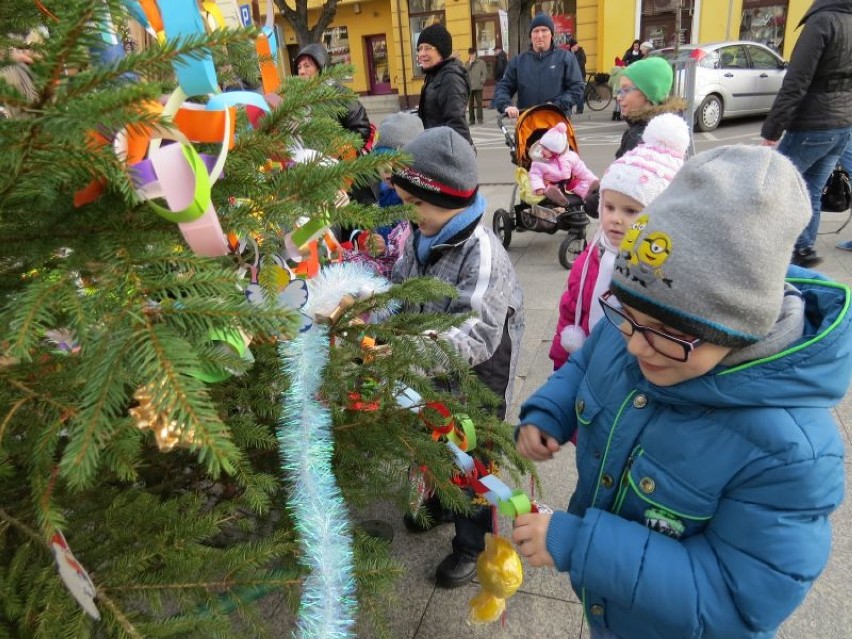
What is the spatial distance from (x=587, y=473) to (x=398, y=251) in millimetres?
1981

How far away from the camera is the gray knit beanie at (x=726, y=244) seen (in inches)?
39.9

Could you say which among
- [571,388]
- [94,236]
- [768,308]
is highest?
[94,236]

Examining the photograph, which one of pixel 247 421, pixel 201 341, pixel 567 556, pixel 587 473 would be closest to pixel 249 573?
pixel 247 421

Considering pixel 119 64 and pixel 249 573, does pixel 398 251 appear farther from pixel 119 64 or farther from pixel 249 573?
pixel 119 64

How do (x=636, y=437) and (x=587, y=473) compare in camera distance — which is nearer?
(x=636, y=437)

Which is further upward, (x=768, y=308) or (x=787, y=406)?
(x=768, y=308)

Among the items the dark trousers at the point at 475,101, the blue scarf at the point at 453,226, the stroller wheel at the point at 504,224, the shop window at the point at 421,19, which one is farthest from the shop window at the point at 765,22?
the blue scarf at the point at 453,226

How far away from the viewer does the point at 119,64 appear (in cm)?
71

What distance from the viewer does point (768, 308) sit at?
3.46 feet

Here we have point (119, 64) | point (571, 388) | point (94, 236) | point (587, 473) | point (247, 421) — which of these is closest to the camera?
point (119, 64)

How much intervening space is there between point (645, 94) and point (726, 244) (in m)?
3.20

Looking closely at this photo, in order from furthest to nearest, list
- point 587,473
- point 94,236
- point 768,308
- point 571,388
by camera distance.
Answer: point 571,388, point 587,473, point 768,308, point 94,236

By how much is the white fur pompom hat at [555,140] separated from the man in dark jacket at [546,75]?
0.86m

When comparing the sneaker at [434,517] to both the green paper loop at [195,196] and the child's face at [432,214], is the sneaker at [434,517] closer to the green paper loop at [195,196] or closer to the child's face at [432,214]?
the child's face at [432,214]
